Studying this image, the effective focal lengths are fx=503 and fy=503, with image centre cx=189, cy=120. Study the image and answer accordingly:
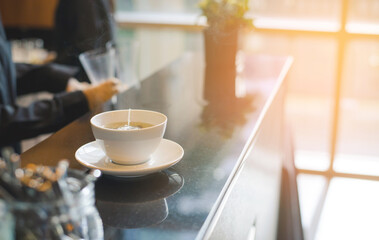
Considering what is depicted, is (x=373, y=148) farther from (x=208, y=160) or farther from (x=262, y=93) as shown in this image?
(x=208, y=160)

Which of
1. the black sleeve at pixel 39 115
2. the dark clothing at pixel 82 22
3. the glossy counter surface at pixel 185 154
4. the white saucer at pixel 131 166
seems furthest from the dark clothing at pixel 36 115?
the white saucer at pixel 131 166

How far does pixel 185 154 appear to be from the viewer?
42.4 inches

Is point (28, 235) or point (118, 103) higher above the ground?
point (28, 235)

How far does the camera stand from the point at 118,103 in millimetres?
1487

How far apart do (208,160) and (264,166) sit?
587 mm

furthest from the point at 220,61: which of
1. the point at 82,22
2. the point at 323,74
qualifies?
the point at 323,74

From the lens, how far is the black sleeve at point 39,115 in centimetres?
162

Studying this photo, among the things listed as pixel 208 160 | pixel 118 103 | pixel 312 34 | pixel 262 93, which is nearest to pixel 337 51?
pixel 312 34

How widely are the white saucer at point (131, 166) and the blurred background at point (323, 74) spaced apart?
2055mm

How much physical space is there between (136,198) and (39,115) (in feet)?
2.98

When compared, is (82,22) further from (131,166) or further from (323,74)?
(323,74)

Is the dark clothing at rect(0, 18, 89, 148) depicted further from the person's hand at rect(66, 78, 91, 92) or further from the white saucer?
the white saucer

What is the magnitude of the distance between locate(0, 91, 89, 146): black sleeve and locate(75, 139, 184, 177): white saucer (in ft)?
2.28

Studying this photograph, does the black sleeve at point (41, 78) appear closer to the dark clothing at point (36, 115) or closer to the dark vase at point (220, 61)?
the dark clothing at point (36, 115)
